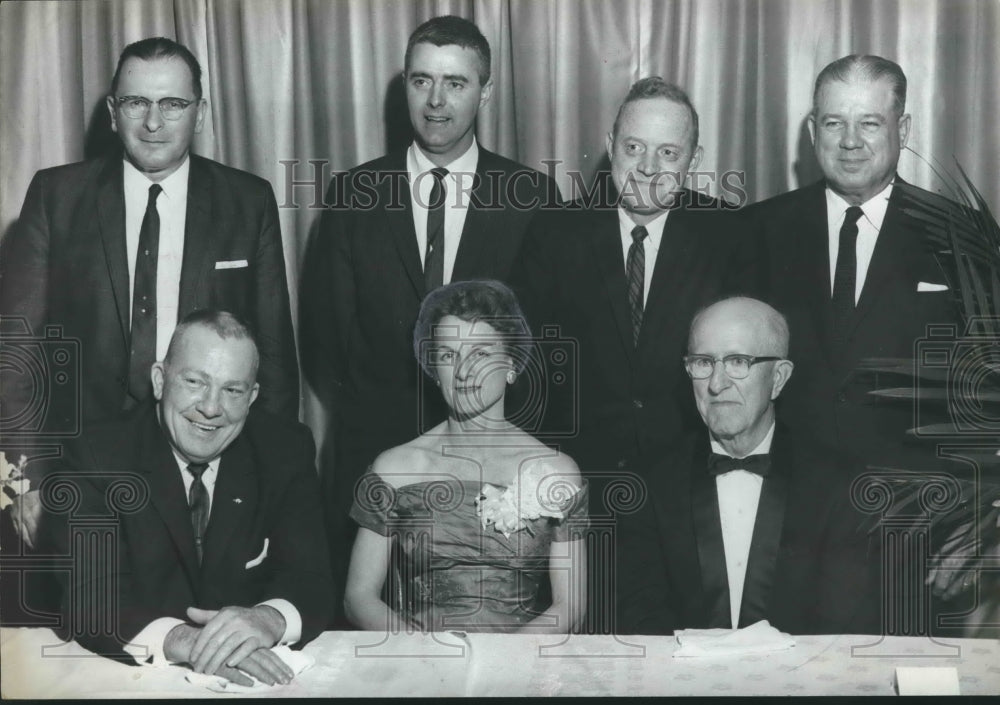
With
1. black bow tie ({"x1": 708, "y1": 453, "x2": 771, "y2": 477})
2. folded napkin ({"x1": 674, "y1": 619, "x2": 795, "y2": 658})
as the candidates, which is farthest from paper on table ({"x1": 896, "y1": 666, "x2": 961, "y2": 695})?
black bow tie ({"x1": 708, "y1": 453, "x2": 771, "y2": 477})

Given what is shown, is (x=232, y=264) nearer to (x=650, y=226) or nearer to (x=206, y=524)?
(x=206, y=524)

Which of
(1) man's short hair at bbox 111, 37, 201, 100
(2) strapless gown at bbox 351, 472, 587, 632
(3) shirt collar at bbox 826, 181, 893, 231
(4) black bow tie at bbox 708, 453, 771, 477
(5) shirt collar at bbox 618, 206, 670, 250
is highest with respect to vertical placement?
(1) man's short hair at bbox 111, 37, 201, 100

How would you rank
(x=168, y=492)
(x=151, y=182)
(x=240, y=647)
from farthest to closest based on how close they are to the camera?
(x=151, y=182) < (x=168, y=492) < (x=240, y=647)

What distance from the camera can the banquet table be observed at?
12.3 feet

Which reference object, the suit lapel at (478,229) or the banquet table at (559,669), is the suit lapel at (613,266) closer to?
the suit lapel at (478,229)

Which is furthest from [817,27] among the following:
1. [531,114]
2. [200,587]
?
[200,587]

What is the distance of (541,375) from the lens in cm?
382

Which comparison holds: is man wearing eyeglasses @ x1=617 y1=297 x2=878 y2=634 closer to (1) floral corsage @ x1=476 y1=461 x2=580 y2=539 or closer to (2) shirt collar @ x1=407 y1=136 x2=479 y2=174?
(1) floral corsage @ x1=476 y1=461 x2=580 y2=539

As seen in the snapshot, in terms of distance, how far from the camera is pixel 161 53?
12.7 ft

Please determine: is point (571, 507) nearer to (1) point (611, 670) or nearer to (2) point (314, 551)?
(1) point (611, 670)

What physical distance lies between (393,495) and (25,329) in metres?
1.49

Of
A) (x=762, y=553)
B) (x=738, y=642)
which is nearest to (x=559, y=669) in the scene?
(x=738, y=642)

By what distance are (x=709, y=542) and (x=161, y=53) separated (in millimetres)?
2616

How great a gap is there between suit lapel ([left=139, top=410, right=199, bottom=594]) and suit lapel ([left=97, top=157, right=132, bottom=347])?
0.37 meters
